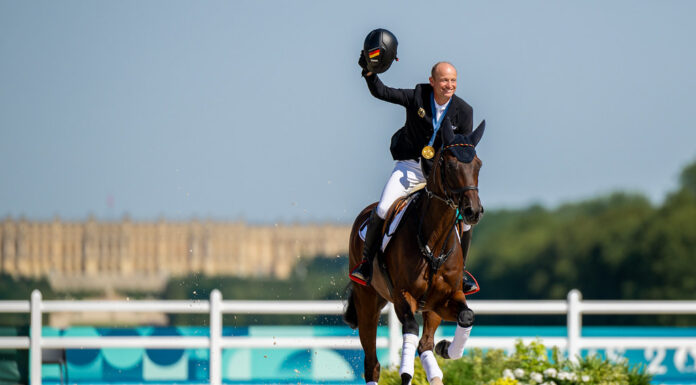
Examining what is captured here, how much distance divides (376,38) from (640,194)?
317 feet

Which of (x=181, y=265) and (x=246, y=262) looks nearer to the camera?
(x=181, y=265)

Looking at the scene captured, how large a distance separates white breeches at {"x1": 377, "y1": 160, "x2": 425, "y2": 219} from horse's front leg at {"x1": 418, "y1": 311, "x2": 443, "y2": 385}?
102 cm

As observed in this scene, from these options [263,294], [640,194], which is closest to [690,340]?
[263,294]

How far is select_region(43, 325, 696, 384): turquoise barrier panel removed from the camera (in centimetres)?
1383

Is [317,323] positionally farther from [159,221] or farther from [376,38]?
[159,221]

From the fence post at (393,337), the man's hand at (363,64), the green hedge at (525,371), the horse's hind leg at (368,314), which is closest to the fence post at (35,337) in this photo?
the fence post at (393,337)

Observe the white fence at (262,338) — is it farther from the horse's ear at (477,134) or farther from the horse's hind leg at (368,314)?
the horse's ear at (477,134)

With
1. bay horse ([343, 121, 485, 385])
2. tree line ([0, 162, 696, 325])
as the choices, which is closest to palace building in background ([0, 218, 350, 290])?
tree line ([0, 162, 696, 325])

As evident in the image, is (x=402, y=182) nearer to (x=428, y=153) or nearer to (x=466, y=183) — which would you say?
(x=428, y=153)

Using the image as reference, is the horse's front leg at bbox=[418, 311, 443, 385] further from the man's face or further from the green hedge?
the man's face

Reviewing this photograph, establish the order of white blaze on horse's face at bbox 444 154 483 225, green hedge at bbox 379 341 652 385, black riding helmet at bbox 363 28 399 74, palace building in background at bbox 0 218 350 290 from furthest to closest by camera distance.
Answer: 1. palace building in background at bbox 0 218 350 290
2. green hedge at bbox 379 341 652 385
3. black riding helmet at bbox 363 28 399 74
4. white blaze on horse's face at bbox 444 154 483 225

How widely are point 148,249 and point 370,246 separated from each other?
66328 millimetres

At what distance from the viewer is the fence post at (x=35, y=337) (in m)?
13.5

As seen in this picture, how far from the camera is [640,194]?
10056 cm
